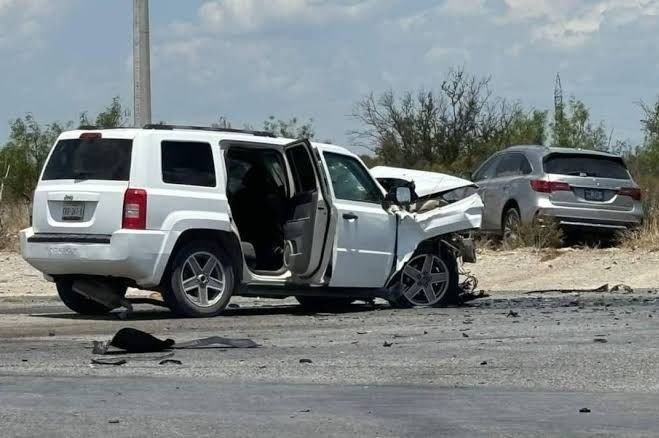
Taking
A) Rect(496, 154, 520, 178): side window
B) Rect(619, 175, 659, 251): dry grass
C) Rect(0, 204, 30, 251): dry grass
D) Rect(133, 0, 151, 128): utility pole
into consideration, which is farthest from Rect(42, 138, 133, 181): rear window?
Rect(619, 175, 659, 251): dry grass

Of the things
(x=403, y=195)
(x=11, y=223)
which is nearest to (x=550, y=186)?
(x=403, y=195)

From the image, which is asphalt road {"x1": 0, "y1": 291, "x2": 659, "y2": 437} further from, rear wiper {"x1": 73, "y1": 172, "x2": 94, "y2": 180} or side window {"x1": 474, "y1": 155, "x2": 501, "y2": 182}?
side window {"x1": 474, "y1": 155, "x2": 501, "y2": 182}

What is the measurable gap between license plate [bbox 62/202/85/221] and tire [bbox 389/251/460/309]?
3.77 m

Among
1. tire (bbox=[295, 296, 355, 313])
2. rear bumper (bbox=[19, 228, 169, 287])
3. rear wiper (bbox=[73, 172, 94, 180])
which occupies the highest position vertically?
rear wiper (bbox=[73, 172, 94, 180])

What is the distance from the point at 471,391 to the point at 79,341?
4.43 metres

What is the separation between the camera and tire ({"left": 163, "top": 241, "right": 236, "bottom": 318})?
48.0 feet

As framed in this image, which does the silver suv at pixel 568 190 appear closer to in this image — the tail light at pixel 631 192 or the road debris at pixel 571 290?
the tail light at pixel 631 192

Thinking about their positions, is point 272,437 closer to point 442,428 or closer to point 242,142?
point 442,428

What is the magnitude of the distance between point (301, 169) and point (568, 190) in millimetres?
7998

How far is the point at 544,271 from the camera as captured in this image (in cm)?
2200

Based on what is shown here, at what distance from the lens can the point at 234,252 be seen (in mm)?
15055

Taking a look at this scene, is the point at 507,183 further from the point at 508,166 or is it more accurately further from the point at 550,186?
the point at 550,186

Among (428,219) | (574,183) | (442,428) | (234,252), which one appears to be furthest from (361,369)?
(574,183)

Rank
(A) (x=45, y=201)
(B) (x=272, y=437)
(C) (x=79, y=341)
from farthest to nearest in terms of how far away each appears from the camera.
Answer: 1. (A) (x=45, y=201)
2. (C) (x=79, y=341)
3. (B) (x=272, y=437)
